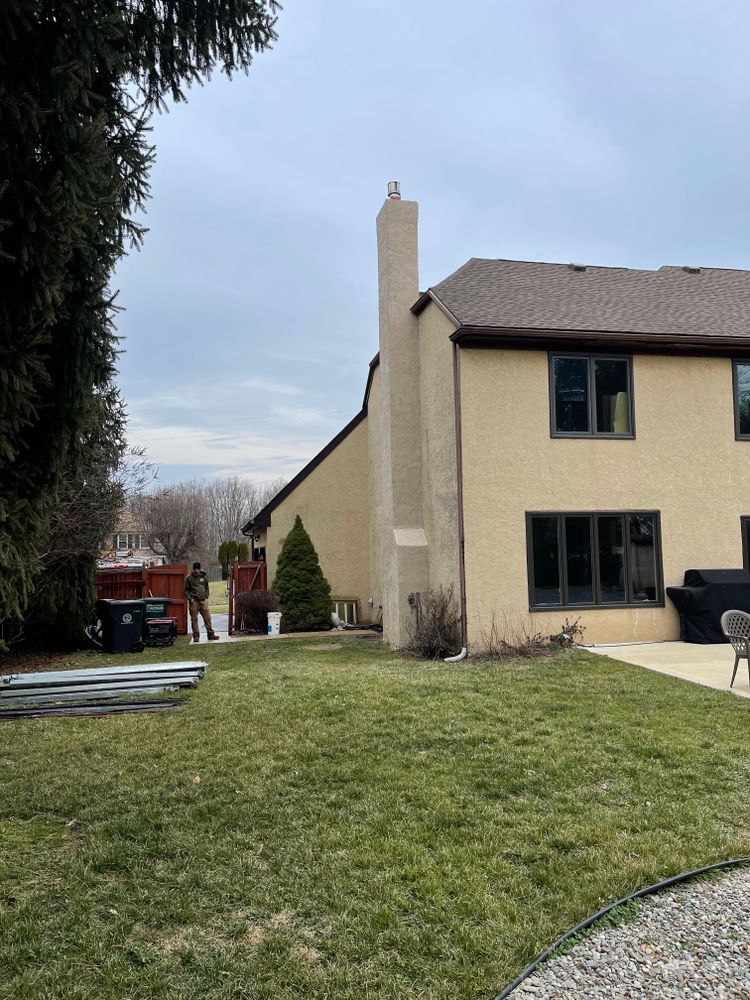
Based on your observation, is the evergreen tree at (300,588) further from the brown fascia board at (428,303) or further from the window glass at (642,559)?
the window glass at (642,559)

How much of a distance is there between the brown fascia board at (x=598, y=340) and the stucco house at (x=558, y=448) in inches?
1.1

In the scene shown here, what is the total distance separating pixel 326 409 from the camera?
180 feet

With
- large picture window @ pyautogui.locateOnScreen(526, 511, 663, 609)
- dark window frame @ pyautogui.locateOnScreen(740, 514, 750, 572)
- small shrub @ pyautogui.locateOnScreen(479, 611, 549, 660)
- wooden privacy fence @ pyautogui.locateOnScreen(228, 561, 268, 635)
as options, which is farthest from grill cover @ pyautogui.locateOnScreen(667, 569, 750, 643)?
wooden privacy fence @ pyautogui.locateOnScreen(228, 561, 268, 635)

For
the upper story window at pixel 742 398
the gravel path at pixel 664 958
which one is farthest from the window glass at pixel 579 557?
the gravel path at pixel 664 958

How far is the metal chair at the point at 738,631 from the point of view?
27.1 feet

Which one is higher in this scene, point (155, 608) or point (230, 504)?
point (230, 504)

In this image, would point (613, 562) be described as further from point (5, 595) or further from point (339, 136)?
point (5, 595)

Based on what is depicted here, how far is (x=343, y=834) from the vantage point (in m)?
4.49

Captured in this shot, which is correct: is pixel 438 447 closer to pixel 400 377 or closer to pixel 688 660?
pixel 400 377

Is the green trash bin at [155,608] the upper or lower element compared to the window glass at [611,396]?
lower

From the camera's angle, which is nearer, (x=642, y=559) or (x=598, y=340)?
(x=598, y=340)

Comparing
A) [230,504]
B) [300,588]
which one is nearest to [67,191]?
[300,588]

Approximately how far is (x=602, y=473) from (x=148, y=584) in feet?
35.7

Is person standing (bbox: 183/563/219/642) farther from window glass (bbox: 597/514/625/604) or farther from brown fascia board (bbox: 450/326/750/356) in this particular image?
window glass (bbox: 597/514/625/604)
